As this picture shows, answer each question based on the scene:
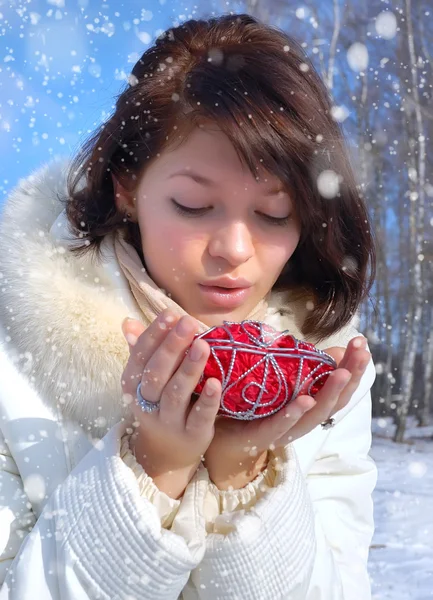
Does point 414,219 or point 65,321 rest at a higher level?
point 414,219

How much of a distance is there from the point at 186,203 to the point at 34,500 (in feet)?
2.59

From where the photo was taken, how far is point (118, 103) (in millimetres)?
1841

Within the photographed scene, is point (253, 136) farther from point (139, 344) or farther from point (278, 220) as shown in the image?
point (139, 344)

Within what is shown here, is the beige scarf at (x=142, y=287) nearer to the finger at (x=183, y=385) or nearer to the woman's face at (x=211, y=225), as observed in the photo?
the woman's face at (x=211, y=225)

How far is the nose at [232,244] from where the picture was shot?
1.50 meters

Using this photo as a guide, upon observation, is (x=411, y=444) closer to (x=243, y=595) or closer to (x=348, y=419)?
(x=348, y=419)

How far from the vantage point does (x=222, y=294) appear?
1.59m

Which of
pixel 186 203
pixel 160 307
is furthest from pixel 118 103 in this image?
pixel 160 307

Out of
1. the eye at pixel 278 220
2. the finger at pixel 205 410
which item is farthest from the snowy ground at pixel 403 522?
the finger at pixel 205 410

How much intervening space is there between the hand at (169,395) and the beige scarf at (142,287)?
12.2 inches

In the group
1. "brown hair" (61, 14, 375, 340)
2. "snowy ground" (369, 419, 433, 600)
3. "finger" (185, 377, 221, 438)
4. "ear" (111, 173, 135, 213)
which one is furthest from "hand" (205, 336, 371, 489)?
"snowy ground" (369, 419, 433, 600)

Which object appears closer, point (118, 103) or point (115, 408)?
point (115, 408)

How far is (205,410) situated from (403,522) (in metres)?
4.92

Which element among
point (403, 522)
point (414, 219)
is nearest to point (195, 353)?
point (403, 522)
